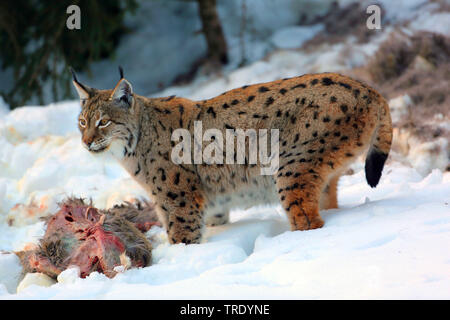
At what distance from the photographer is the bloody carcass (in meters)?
4.07

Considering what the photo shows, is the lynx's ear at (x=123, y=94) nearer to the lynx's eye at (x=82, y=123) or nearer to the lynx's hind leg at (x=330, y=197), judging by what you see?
the lynx's eye at (x=82, y=123)

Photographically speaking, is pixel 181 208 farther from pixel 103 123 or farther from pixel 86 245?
pixel 103 123

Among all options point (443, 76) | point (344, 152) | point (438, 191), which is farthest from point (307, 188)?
point (443, 76)

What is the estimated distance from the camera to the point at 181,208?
461 centimetres

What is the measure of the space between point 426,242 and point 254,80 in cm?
582

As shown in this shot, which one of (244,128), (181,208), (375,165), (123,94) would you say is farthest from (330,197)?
(123,94)

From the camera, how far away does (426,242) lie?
3607mm

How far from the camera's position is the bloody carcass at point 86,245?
407 centimetres

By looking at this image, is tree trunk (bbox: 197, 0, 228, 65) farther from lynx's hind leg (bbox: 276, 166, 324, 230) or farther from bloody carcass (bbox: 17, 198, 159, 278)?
lynx's hind leg (bbox: 276, 166, 324, 230)

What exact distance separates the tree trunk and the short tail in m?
6.45

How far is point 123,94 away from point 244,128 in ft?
3.49

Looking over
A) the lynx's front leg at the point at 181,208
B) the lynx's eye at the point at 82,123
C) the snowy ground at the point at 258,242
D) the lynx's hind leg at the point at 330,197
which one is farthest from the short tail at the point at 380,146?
the lynx's eye at the point at 82,123

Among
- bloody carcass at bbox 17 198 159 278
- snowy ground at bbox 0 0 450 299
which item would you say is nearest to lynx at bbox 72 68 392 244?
snowy ground at bbox 0 0 450 299
